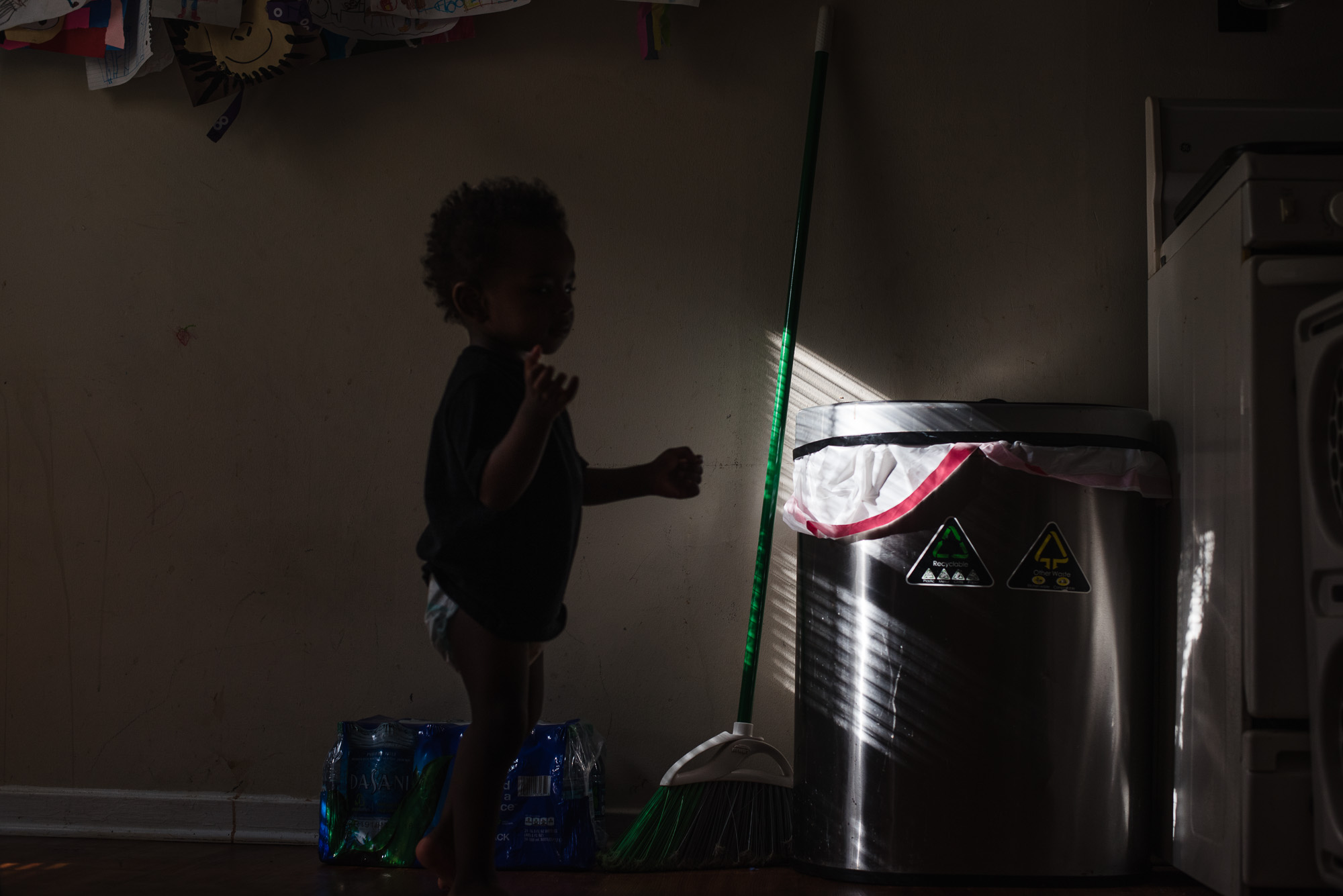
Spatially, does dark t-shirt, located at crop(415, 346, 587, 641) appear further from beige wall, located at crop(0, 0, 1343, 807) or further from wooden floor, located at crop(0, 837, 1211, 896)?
beige wall, located at crop(0, 0, 1343, 807)

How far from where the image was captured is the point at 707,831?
5.08 ft

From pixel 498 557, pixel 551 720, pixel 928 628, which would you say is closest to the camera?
pixel 498 557

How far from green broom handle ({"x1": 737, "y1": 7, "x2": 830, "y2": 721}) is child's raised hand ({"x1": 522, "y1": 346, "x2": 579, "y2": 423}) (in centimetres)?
80

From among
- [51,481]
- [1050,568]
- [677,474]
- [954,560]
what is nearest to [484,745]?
[677,474]

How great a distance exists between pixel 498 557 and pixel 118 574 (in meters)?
1.18

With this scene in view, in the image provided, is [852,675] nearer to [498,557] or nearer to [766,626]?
[766,626]

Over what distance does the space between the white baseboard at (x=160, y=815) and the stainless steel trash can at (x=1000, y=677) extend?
0.97 meters

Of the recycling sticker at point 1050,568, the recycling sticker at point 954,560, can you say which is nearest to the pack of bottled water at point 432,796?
the recycling sticker at point 954,560

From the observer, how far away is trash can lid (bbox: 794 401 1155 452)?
55.7 inches

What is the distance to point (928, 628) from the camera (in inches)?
55.9

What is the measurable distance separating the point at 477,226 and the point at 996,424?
792 millimetres

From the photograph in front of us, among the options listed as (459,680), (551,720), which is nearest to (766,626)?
(551,720)

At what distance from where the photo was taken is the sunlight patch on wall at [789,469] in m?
1.75

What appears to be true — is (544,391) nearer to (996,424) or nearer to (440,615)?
(440,615)
